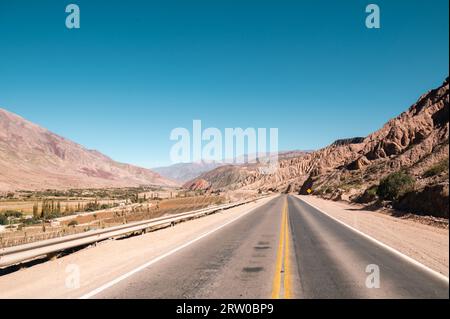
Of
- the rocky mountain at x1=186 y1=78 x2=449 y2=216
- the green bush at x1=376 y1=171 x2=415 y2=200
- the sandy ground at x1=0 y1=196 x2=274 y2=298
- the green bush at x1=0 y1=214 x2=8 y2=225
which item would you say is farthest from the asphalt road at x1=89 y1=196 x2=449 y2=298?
the green bush at x1=0 y1=214 x2=8 y2=225

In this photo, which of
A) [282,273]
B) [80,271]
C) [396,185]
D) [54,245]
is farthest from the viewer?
[396,185]

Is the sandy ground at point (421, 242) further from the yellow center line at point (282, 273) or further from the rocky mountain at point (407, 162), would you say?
the yellow center line at point (282, 273)

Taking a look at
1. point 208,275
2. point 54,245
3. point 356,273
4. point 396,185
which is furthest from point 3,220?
point 356,273

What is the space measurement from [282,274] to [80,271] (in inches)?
201

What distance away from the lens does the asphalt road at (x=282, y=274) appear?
24.3 ft

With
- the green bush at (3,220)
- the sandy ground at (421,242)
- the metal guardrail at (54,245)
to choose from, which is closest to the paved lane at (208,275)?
the metal guardrail at (54,245)

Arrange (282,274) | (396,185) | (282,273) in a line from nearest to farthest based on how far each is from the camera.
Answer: (282,274)
(282,273)
(396,185)

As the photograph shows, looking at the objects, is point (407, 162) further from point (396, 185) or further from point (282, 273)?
point (282, 273)

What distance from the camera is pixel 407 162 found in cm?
6031

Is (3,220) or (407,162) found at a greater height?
(407,162)

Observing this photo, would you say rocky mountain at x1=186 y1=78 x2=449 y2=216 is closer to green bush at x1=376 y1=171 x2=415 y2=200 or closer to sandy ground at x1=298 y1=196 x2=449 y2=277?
green bush at x1=376 y1=171 x2=415 y2=200
